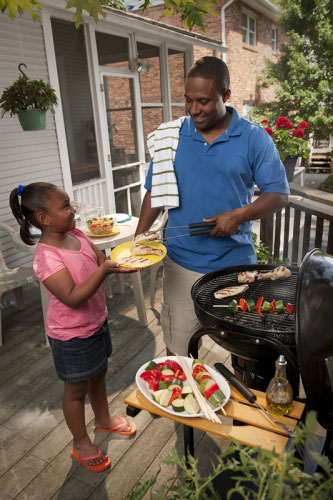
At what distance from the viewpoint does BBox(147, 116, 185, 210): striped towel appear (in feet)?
6.45

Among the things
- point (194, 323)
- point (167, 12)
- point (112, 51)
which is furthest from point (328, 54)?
point (194, 323)

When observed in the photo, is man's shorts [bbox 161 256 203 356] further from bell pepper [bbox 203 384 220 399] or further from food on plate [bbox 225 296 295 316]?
bell pepper [bbox 203 384 220 399]

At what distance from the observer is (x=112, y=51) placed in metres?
5.47

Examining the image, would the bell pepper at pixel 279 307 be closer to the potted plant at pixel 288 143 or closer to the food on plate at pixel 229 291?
the food on plate at pixel 229 291

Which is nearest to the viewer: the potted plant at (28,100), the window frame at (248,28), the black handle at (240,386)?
Answer: the black handle at (240,386)

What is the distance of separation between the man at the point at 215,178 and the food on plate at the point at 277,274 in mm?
165

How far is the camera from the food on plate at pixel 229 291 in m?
1.80

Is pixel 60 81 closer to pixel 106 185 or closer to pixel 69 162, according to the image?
pixel 69 162

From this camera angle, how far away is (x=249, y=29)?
518 inches

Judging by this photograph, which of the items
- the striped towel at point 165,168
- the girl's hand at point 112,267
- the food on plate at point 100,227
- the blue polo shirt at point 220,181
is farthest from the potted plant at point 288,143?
the girl's hand at point 112,267

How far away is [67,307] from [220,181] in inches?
37.9

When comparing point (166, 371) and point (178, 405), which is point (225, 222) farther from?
point (178, 405)

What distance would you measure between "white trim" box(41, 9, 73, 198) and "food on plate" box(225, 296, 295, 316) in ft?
12.1

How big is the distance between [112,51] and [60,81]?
111 centimetres
